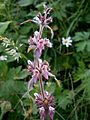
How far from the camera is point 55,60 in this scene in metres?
2.39

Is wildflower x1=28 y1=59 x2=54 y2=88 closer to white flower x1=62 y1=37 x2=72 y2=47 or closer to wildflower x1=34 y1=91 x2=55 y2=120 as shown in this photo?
wildflower x1=34 y1=91 x2=55 y2=120

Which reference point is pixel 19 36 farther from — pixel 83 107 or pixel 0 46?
pixel 83 107

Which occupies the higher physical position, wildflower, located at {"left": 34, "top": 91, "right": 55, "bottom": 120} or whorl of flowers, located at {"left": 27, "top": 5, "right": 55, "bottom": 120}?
whorl of flowers, located at {"left": 27, "top": 5, "right": 55, "bottom": 120}

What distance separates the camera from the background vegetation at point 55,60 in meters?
1.97

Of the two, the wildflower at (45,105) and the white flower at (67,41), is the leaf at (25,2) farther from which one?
the wildflower at (45,105)

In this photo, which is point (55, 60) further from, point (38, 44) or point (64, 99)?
point (38, 44)

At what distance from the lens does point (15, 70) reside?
6.61ft

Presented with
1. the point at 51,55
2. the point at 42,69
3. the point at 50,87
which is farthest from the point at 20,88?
the point at 42,69

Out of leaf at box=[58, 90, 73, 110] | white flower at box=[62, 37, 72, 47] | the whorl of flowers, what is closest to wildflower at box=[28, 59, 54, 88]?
the whorl of flowers

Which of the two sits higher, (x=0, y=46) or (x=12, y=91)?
(x=0, y=46)

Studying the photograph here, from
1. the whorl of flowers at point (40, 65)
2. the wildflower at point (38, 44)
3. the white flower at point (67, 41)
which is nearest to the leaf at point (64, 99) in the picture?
the white flower at point (67, 41)

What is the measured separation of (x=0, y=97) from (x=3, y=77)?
0.38ft

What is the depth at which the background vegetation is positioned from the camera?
1969mm

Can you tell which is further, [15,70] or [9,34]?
[9,34]
